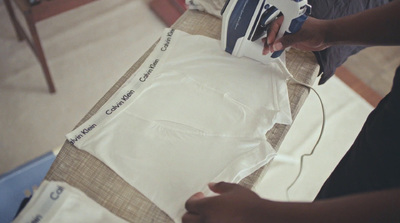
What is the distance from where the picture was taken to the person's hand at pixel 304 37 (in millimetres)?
828

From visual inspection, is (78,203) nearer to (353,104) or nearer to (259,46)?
(259,46)

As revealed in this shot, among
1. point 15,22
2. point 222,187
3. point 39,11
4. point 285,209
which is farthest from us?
point 15,22

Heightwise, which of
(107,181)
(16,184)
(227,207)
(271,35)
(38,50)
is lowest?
(16,184)

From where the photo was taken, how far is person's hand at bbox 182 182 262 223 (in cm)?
54

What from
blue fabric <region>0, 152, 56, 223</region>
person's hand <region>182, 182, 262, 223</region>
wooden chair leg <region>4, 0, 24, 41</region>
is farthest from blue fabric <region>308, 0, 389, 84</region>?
wooden chair leg <region>4, 0, 24, 41</region>

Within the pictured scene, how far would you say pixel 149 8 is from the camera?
6.39 ft

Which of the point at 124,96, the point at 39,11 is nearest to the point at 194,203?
the point at 124,96

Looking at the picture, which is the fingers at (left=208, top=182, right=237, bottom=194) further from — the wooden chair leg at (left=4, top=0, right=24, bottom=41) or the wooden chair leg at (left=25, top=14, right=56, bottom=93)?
the wooden chair leg at (left=4, top=0, right=24, bottom=41)

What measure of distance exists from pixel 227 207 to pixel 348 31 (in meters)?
0.50

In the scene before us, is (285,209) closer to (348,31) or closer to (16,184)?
(348,31)

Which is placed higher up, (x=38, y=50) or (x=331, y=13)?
(x=331, y=13)

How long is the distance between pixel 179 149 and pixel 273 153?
0.21m

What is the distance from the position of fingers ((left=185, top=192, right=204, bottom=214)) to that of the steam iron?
1.33 feet

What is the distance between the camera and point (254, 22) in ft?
2.71
